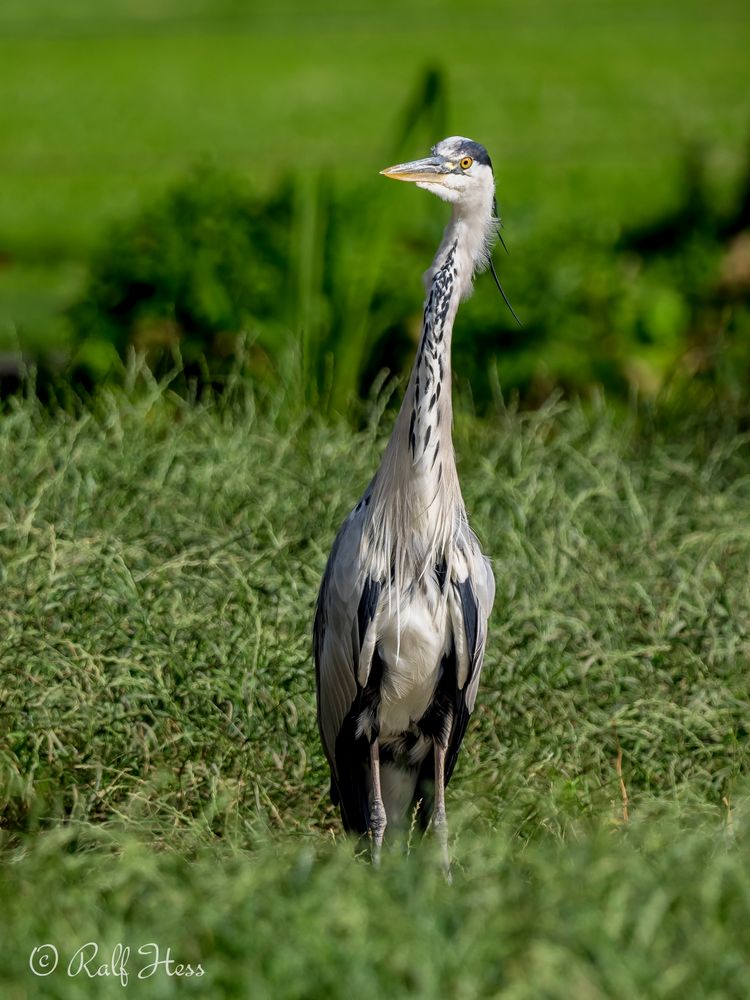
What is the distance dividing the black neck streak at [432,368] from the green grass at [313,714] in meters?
0.75

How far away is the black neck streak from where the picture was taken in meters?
2.94

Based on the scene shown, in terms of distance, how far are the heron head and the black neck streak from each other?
0.11 metres

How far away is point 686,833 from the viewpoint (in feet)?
9.63

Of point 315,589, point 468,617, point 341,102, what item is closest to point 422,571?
point 468,617

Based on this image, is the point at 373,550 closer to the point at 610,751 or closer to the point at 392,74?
the point at 610,751

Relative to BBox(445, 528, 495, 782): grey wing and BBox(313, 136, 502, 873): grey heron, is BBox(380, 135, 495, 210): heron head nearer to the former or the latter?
BBox(313, 136, 502, 873): grey heron

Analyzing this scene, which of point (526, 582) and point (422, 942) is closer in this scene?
point (422, 942)

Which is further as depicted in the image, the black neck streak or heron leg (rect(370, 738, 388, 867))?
heron leg (rect(370, 738, 388, 867))

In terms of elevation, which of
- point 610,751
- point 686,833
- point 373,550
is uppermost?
point 373,550

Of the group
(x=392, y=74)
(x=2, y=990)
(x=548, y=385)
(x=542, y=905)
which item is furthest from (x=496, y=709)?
(x=392, y=74)

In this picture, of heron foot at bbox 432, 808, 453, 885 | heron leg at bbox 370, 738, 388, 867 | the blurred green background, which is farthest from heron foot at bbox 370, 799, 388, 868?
the blurred green background

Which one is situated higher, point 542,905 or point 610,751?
point 542,905

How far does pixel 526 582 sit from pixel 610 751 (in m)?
0.59

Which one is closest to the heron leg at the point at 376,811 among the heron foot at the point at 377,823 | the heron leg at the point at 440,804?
the heron foot at the point at 377,823
